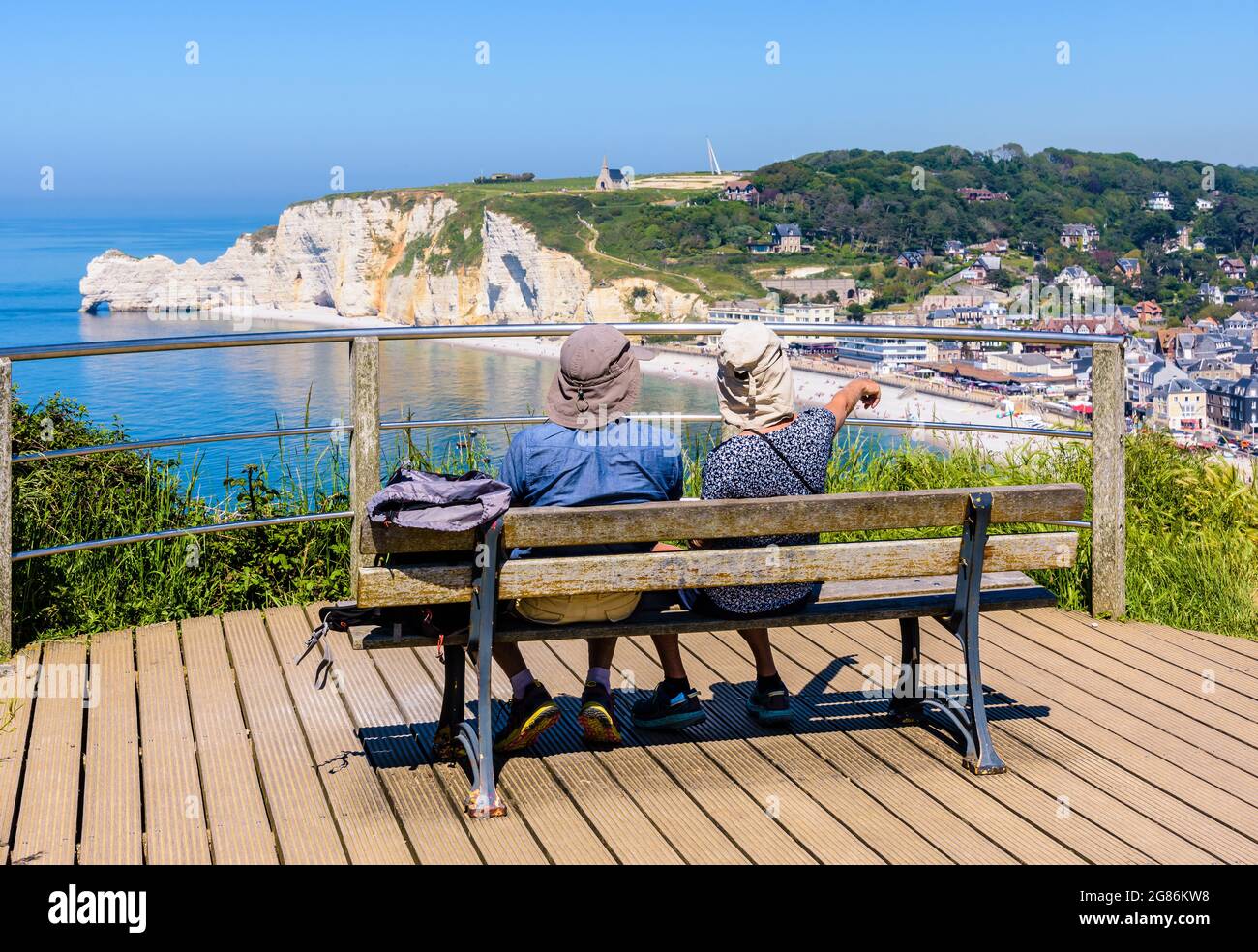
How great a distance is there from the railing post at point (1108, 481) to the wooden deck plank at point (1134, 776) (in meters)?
0.90

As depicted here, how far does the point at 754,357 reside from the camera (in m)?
3.09

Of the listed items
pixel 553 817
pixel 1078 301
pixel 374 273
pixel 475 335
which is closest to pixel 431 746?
pixel 553 817

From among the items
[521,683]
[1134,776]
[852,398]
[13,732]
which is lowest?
[1134,776]

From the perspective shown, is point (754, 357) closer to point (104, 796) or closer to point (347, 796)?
point (347, 796)

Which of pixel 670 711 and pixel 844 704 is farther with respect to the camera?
pixel 844 704

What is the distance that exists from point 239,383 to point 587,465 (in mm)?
38531

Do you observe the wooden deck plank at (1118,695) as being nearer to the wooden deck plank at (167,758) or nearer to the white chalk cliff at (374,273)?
the wooden deck plank at (167,758)

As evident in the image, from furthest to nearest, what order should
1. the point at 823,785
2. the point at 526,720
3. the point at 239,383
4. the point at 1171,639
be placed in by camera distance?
Result: the point at 239,383, the point at 1171,639, the point at 526,720, the point at 823,785

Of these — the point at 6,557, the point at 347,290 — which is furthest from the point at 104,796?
the point at 347,290

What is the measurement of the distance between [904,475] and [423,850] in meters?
3.91

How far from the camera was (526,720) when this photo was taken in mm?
3178

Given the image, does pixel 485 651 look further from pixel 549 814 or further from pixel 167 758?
pixel 167 758

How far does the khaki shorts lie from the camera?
304 cm

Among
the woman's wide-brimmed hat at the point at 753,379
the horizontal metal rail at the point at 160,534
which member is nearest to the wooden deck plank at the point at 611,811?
the woman's wide-brimmed hat at the point at 753,379
